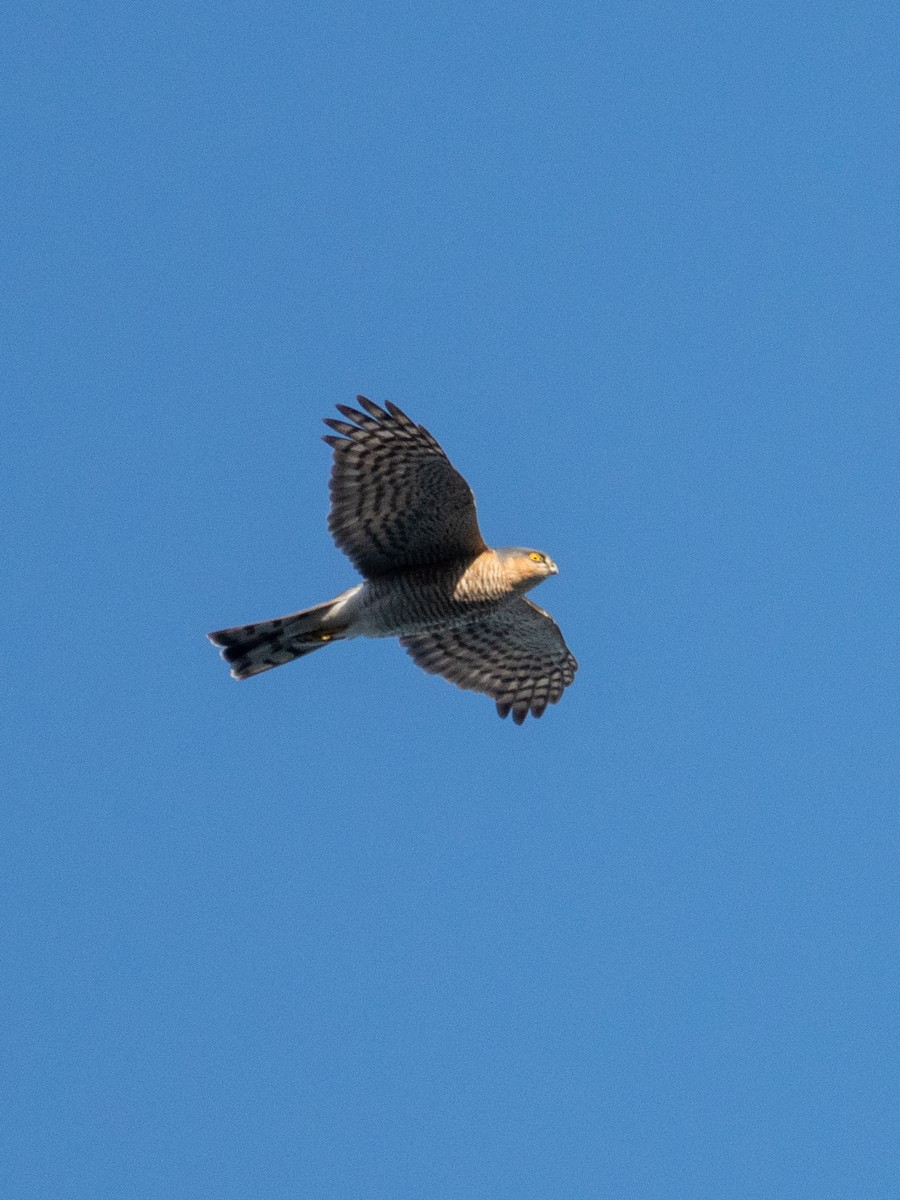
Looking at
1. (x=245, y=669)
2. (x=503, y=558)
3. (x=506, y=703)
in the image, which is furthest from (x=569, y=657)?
(x=245, y=669)

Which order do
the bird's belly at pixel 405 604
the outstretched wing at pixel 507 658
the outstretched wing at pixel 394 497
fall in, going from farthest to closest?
the outstretched wing at pixel 507 658 → the bird's belly at pixel 405 604 → the outstretched wing at pixel 394 497

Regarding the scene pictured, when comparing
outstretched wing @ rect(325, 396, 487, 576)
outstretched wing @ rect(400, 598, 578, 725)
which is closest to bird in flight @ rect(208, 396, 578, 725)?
outstretched wing @ rect(325, 396, 487, 576)

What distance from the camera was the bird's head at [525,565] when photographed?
14.4 meters

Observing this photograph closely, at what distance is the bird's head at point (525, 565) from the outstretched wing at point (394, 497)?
8.6 inches

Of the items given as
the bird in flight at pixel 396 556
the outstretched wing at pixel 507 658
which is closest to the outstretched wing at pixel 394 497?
the bird in flight at pixel 396 556

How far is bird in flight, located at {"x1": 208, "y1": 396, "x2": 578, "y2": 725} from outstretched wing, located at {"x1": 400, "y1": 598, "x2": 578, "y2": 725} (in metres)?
0.71

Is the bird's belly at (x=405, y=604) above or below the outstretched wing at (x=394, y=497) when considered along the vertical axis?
below

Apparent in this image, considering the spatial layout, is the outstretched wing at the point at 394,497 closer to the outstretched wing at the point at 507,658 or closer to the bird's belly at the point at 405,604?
the bird's belly at the point at 405,604

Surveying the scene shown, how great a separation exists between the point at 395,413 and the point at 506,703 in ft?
12.6

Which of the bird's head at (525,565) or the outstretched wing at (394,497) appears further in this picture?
the bird's head at (525,565)

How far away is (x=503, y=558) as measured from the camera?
47.2 feet

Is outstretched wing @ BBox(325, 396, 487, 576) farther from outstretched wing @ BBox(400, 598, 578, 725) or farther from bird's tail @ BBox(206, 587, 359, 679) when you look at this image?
outstretched wing @ BBox(400, 598, 578, 725)

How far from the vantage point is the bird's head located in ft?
47.1

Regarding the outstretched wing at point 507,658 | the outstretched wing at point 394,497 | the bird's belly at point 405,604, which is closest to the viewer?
the outstretched wing at point 394,497
